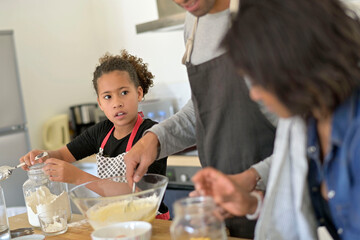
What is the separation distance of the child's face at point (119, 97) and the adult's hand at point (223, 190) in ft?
2.89

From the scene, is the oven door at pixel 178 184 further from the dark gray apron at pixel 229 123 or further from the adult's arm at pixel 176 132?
the dark gray apron at pixel 229 123

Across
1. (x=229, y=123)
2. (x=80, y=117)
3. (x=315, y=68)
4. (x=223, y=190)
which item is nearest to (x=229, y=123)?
(x=229, y=123)

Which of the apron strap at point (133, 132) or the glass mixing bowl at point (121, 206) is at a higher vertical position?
the apron strap at point (133, 132)

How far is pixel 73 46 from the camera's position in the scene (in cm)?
398

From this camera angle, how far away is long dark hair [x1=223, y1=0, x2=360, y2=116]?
2.56 ft

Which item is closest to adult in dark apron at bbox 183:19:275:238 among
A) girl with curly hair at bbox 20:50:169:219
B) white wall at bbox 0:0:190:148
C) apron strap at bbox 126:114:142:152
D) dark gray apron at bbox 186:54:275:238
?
dark gray apron at bbox 186:54:275:238

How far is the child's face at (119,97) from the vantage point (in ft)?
5.90

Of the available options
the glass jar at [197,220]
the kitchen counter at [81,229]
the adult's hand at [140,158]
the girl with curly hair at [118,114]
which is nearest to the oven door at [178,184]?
the girl with curly hair at [118,114]

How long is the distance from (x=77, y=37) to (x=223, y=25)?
292 cm

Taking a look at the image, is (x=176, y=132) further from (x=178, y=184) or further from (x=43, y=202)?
(x=178, y=184)

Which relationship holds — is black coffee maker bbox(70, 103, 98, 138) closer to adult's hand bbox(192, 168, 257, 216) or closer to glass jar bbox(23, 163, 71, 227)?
glass jar bbox(23, 163, 71, 227)

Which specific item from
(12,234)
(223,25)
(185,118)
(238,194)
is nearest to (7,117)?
(12,234)

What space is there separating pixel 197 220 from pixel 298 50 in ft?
1.25

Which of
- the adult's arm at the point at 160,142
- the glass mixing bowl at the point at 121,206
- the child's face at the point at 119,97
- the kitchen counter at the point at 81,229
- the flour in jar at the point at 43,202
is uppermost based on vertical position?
the child's face at the point at 119,97
